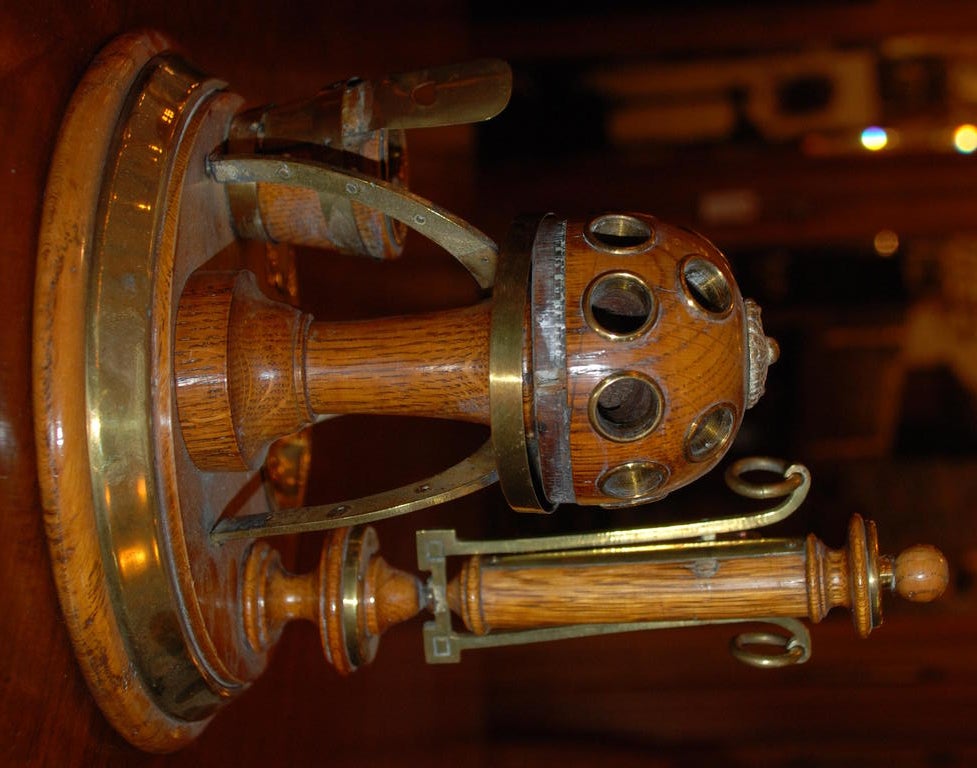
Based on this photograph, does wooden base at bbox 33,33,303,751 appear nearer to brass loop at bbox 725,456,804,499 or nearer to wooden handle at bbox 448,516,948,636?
wooden handle at bbox 448,516,948,636

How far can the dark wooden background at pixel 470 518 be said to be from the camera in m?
0.46

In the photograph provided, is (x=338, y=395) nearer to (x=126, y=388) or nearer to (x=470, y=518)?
(x=126, y=388)

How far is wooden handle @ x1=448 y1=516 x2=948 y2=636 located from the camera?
0.53 metres

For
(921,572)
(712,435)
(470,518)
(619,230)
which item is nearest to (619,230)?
(619,230)

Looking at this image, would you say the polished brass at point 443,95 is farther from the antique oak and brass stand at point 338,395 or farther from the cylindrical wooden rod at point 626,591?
the cylindrical wooden rod at point 626,591

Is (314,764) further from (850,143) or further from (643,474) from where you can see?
(850,143)

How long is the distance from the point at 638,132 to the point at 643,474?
123 centimetres

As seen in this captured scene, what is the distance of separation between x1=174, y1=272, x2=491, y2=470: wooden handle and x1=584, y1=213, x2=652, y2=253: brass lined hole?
0.22 feet

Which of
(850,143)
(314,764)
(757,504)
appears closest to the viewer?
(314,764)

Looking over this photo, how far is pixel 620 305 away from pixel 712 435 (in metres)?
0.08

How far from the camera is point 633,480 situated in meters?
0.49

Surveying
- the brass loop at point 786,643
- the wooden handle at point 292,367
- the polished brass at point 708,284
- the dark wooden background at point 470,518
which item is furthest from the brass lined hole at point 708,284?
the dark wooden background at point 470,518

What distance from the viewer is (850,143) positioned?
1.56 m

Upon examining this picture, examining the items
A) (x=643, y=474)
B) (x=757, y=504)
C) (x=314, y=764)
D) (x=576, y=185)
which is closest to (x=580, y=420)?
(x=643, y=474)
